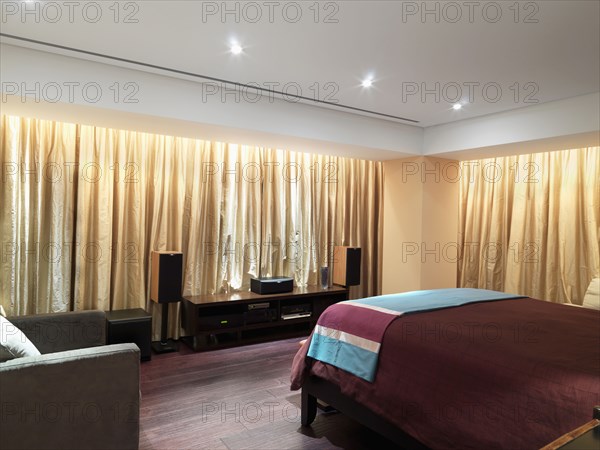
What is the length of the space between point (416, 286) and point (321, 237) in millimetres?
1327

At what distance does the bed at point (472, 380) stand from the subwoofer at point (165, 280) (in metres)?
1.71

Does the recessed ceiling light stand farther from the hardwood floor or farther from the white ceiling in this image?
the hardwood floor

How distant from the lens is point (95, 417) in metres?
1.98

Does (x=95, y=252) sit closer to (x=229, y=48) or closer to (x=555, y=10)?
(x=229, y=48)

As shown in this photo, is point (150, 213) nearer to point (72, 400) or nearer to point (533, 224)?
point (72, 400)

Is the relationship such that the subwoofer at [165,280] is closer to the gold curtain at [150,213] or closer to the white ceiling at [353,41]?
the gold curtain at [150,213]

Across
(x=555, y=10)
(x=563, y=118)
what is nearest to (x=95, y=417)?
(x=555, y=10)

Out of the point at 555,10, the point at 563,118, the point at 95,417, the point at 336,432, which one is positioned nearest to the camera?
the point at 95,417

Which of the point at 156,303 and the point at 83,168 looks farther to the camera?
the point at 156,303

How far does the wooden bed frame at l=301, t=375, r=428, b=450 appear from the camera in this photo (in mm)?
2105

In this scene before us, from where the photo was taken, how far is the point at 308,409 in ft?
8.74

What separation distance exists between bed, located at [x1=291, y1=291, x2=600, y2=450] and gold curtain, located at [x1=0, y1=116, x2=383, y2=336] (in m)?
2.17

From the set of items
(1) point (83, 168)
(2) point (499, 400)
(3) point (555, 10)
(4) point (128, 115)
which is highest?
(3) point (555, 10)

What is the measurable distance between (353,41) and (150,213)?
2670 mm
